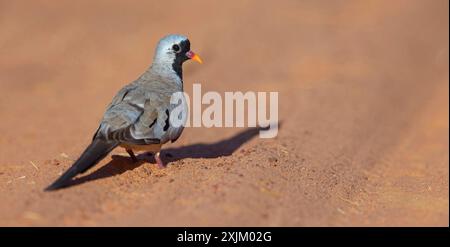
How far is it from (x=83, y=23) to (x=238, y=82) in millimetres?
4959

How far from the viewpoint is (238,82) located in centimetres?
1209

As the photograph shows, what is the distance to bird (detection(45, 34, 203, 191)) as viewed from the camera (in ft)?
18.7

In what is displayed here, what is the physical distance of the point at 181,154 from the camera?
7.88 metres

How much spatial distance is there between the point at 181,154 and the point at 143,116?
1.88 meters

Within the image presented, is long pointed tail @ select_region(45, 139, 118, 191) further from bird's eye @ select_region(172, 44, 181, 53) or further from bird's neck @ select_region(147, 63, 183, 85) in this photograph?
bird's eye @ select_region(172, 44, 181, 53)
